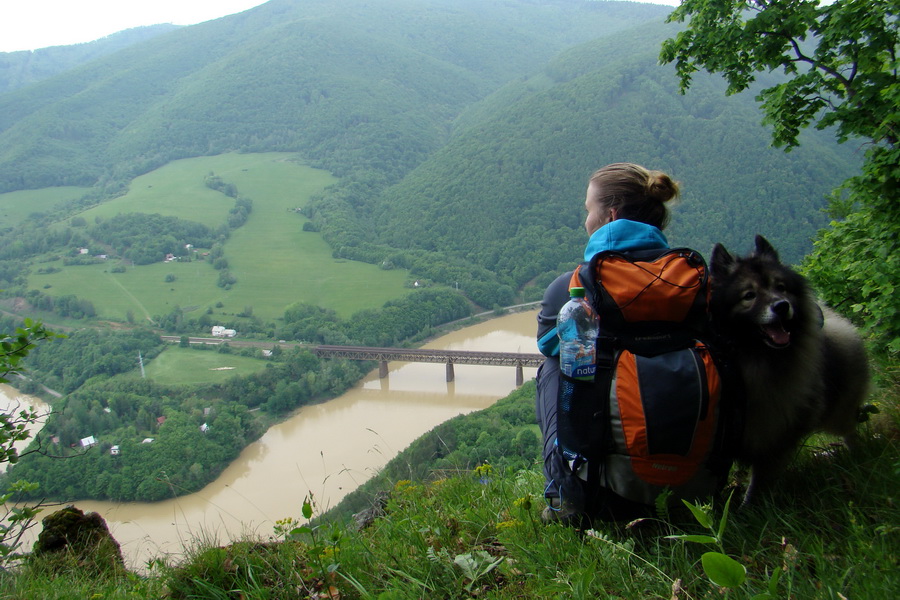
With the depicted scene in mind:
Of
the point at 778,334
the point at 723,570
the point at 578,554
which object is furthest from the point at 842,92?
the point at 723,570

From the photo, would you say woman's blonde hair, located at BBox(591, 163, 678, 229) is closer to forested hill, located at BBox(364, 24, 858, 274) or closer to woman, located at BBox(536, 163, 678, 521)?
woman, located at BBox(536, 163, 678, 521)

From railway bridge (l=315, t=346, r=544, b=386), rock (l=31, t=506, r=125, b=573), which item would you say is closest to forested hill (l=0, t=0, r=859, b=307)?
railway bridge (l=315, t=346, r=544, b=386)

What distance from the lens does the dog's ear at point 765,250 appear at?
2.01 meters

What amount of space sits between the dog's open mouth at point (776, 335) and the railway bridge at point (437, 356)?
22.0 meters

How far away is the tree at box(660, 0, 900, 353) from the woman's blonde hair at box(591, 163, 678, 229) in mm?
1368

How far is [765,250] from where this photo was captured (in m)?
2.03

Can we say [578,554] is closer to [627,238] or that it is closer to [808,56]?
[627,238]

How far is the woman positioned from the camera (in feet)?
6.15

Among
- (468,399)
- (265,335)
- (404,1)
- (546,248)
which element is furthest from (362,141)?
(404,1)

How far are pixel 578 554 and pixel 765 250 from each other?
1.20 metres

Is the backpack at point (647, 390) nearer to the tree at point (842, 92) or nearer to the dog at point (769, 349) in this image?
the dog at point (769, 349)

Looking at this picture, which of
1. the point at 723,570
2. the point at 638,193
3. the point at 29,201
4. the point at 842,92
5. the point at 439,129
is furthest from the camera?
the point at 439,129

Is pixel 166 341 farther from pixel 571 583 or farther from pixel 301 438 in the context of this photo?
pixel 571 583

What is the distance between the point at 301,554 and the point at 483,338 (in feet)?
97.2
